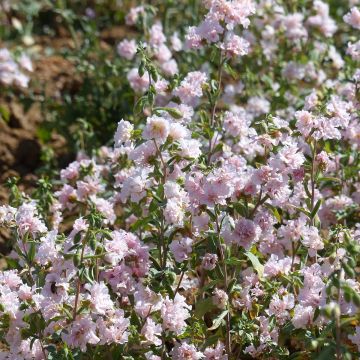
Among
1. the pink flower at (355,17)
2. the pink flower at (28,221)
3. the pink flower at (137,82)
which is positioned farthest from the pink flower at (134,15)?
the pink flower at (28,221)

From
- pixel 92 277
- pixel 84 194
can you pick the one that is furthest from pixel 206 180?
pixel 84 194

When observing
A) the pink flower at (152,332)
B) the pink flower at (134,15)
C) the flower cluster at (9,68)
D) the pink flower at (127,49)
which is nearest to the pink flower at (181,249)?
the pink flower at (152,332)

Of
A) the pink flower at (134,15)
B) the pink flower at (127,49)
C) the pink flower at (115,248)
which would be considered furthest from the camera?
the pink flower at (134,15)

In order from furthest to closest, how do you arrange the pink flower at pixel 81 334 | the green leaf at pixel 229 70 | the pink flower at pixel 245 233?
the green leaf at pixel 229 70 < the pink flower at pixel 245 233 < the pink flower at pixel 81 334

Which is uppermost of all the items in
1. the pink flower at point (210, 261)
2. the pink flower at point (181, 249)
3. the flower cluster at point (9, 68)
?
the flower cluster at point (9, 68)

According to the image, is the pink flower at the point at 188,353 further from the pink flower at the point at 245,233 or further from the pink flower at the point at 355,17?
the pink flower at the point at 355,17

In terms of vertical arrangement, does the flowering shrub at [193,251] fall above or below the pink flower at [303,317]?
above

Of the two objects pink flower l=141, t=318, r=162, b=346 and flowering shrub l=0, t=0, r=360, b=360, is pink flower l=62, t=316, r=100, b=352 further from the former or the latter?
pink flower l=141, t=318, r=162, b=346

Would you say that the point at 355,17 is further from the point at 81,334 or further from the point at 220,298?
the point at 81,334

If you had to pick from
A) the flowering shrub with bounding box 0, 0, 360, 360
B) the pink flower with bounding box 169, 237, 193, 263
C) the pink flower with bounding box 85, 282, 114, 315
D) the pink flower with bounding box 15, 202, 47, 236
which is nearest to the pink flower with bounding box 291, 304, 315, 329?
the flowering shrub with bounding box 0, 0, 360, 360

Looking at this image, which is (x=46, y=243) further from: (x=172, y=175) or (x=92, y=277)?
(x=172, y=175)

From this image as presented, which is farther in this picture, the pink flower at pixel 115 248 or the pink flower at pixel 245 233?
the pink flower at pixel 245 233
